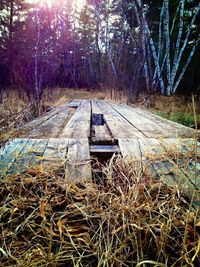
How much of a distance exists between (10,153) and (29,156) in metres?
0.15

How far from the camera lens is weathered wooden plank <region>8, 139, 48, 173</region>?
4.78ft

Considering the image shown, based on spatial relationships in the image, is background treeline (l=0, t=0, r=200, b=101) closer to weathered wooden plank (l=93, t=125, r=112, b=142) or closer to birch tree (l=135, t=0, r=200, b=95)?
birch tree (l=135, t=0, r=200, b=95)

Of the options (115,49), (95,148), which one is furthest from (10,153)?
(115,49)

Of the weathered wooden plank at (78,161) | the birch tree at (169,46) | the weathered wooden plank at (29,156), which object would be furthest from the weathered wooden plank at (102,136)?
the birch tree at (169,46)

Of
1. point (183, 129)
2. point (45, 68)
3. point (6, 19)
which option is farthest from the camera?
point (6, 19)

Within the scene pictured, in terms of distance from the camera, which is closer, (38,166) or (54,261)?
(54,261)

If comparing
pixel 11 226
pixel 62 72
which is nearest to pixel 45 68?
pixel 11 226

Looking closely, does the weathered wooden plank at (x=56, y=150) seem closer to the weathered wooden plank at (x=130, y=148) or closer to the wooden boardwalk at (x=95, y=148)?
the wooden boardwalk at (x=95, y=148)

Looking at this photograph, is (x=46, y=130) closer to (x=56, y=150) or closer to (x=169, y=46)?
(x=56, y=150)

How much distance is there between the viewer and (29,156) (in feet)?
5.45

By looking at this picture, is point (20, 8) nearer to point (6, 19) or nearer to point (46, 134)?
point (6, 19)

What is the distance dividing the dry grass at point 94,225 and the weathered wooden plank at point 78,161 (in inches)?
3.5

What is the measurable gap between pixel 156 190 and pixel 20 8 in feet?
59.4

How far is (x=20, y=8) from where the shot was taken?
54.0ft
